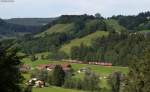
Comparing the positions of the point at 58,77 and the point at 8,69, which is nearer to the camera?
the point at 8,69

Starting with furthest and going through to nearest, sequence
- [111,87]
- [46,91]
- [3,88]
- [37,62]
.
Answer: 1. [37,62]
2. [111,87]
3. [46,91]
4. [3,88]

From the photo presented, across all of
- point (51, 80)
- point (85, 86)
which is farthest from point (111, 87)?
point (51, 80)

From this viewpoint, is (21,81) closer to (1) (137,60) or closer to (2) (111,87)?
(1) (137,60)

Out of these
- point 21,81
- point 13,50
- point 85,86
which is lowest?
point 85,86

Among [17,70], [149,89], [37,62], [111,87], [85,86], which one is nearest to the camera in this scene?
[17,70]

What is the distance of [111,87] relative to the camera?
108312mm

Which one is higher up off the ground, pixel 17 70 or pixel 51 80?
pixel 17 70

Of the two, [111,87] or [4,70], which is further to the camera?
[111,87]

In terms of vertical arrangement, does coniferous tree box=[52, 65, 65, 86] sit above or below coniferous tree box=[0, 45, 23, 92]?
below

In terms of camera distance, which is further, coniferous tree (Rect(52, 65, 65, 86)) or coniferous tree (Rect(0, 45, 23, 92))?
coniferous tree (Rect(52, 65, 65, 86))

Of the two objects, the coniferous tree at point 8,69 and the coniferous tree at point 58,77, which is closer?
the coniferous tree at point 8,69

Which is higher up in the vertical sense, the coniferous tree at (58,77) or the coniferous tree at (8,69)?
the coniferous tree at (8,69)

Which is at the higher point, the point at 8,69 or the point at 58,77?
the point at 8,69

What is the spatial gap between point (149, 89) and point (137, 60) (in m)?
2.42
